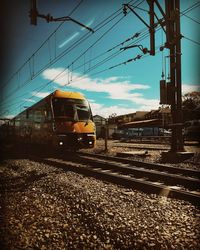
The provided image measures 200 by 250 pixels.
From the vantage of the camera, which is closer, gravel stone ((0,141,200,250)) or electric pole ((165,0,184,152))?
gravel stone ((0,141,200,250))

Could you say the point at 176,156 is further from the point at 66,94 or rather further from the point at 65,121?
the point at 66,94

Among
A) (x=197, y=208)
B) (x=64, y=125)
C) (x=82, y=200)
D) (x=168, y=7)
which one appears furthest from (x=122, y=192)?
(x=168, y=7)

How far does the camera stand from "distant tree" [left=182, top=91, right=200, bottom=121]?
3347cm

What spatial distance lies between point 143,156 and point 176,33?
6112 mm

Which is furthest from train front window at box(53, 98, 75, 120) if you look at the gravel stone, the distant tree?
the distant tree

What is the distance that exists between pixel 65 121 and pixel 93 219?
9340mm

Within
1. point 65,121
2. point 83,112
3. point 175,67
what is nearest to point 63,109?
point 65,121

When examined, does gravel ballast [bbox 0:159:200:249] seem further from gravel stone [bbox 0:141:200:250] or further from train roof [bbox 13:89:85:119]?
train roof [bbox 13:89:85:119]

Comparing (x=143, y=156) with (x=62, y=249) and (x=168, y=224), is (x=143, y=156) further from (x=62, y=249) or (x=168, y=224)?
(x=62, y=249)

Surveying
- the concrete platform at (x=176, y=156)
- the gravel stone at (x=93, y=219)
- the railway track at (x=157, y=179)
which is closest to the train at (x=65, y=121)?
the railway track at (x=157, y=179)

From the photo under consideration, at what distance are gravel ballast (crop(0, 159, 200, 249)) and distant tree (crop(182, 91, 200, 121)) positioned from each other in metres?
30.8

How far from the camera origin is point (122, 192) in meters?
5.11

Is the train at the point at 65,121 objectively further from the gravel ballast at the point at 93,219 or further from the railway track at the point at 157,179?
the gravel ballast at the point at 93,219

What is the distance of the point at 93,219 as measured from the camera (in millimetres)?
3600
